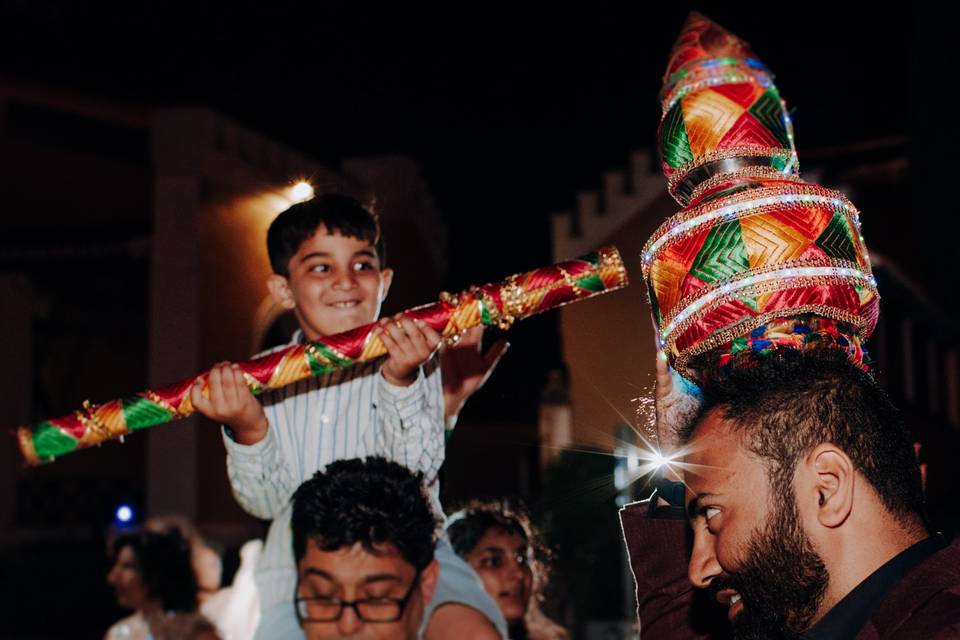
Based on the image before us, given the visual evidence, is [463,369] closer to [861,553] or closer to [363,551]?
[363,551]

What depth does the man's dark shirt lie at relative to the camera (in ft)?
4.71

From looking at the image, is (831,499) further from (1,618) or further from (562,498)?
(1,618)

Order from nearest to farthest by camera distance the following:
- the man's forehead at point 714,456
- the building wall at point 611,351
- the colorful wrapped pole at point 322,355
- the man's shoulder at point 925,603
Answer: the man's shoulder at point 925,603
the man's forehead at point 714,456
the building wall at point 611,351
the colorful wrapped pole at point 322,355

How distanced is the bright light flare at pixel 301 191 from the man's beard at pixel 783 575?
1.90m

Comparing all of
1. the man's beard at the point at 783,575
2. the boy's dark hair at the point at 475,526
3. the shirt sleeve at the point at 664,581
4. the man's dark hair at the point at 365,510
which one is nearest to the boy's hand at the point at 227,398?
the man's dark hair at the point at 365,510

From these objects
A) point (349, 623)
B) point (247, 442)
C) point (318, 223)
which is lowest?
point (349, 623)

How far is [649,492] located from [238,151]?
7881 millimetres

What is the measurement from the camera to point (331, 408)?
9.52ft

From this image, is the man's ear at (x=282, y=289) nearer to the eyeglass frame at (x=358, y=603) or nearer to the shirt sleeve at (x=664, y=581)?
the eyeglass frame at (x=358, y=603)

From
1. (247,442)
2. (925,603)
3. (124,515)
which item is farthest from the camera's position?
(124,515)

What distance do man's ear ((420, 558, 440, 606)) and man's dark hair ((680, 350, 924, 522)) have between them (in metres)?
1.20

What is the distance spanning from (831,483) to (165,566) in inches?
174

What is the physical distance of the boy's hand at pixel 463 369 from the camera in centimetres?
300

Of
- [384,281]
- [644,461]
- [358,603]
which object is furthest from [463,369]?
[644,461]
